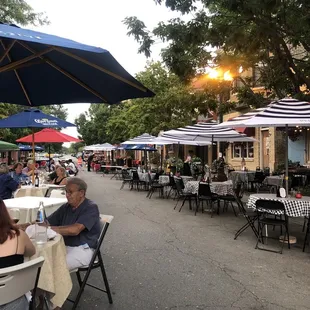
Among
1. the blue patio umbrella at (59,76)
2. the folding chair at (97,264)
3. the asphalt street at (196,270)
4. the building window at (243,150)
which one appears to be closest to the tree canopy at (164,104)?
the building window at (243,150)

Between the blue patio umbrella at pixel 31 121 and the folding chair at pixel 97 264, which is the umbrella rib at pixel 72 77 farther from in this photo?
the blue patio umbrella at pixel 31 121

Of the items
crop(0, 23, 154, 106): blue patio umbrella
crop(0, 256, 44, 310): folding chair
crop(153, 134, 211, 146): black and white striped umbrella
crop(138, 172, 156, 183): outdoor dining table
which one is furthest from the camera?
crop(138, 172, 156, 183): outdoor dining table

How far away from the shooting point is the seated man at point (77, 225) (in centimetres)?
378

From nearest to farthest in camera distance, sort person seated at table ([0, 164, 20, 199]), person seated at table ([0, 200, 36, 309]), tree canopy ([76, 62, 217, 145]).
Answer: person seated at table ([0, 200, 36, 309]) < person seated at table ([0, 164, 20, 199]) < tree canopy ([76, 62, 217, 145])

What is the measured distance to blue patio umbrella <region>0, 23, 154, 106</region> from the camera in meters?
3.45

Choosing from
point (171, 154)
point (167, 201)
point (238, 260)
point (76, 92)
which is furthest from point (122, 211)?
point (171, 154)

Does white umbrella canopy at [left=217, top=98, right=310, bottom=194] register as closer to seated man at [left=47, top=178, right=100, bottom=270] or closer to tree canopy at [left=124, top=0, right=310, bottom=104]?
tree canopy at [left=124, top=0, right=310, bottom=104]

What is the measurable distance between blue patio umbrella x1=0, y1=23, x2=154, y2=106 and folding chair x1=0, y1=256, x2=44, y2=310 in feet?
5.35

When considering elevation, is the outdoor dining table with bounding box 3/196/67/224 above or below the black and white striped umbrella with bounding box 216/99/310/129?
below

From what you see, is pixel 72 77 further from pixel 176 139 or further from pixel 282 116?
pixel 176 139

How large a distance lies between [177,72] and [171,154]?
897 inches

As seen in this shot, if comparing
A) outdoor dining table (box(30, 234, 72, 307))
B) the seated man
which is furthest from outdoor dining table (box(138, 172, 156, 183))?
outdoor dining table (box(30, 234, 72, 307))

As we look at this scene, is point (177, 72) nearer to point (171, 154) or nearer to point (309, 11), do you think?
point (309, 11)

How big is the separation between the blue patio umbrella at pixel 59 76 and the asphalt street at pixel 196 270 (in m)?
2.45
